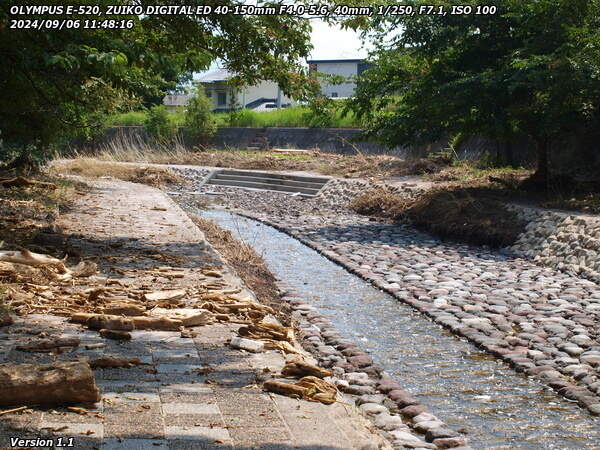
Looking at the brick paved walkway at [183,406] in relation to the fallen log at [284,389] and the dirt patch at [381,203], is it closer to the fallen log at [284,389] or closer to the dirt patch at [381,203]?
the fallen log at [284,389]

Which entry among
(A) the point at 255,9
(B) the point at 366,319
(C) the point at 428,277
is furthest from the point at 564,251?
(A) the point at 255,9

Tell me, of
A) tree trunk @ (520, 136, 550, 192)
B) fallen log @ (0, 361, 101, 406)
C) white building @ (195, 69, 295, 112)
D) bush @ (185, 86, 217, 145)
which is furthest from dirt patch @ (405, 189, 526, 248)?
white building @ (195, 69, 295, 112)

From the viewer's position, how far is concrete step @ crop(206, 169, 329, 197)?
1074 inches

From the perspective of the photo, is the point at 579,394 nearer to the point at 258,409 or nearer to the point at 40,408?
the point at 258,409

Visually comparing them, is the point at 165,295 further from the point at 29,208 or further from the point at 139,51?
the point at 29,208

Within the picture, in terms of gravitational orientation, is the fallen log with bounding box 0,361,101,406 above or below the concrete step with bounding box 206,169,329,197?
above

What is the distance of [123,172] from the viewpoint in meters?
30.7

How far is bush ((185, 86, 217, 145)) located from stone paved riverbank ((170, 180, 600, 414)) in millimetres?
22551

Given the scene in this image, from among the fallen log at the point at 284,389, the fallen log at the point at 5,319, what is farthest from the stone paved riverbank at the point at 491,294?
the fallen log at the point at 5,319

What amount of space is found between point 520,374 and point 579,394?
0.79m

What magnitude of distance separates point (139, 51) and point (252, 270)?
13.7 ft

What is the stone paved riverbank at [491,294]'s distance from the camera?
7.73 meters

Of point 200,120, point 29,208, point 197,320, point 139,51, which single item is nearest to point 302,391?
point 197,320

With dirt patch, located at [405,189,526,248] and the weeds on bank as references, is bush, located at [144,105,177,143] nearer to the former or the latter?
the weeds on bank
